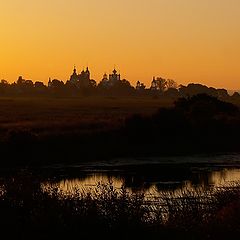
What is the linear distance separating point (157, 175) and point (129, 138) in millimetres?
17623

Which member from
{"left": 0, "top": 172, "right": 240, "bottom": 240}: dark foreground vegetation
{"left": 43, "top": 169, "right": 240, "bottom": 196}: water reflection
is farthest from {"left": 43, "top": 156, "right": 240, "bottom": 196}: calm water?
{"left": 0, "top": 172, "right": 240, "bottom": 240}: dark foreground vegetation

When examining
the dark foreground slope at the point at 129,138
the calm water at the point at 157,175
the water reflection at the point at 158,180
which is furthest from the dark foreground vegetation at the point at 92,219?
the dark foreground slope at the point at 129,138

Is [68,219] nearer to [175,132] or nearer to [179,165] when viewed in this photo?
[179,165]

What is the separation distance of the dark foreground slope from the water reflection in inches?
395

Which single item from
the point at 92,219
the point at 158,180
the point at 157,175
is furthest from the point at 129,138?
the point at 92,219

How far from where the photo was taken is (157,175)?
38406 mm

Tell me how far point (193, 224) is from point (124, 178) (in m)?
21.8

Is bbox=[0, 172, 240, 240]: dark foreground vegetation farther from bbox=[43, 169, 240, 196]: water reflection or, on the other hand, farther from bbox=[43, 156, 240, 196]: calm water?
bbox=[43, 169, 240, 196]: water reflection

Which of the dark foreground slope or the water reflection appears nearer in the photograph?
the water reflection

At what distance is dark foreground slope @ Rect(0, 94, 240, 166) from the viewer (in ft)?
161

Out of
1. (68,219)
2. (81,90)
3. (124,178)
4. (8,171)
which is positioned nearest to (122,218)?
(68,219)

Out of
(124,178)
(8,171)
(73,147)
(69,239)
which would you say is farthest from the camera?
(73,147)

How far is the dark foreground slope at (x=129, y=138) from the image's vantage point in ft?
161

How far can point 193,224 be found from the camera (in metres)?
14.8
